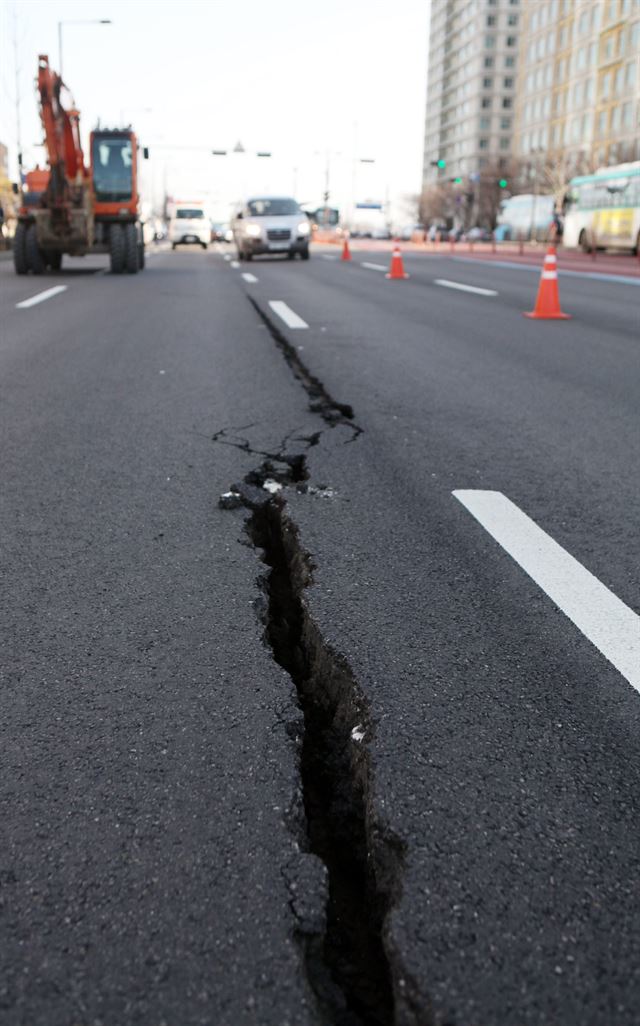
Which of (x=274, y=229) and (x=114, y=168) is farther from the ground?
(x=114, y=168)

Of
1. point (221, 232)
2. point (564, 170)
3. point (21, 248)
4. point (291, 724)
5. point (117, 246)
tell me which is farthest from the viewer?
point (221, 232)

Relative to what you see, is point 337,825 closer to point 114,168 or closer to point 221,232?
point 114,168

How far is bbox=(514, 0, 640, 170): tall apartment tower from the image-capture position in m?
65.9

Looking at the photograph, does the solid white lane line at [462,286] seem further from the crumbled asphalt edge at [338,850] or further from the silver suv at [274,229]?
the crumbled asphalt edge at [338,850]

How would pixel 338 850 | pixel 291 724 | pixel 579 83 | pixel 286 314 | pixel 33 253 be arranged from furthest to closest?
pixel 579 83 < pixel 33 253 < pixel 286 314 < pixel 291 724 < pixel 338 850

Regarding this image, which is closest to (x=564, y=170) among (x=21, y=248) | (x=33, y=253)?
(x=33, y=253)

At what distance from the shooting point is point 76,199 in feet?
55.4

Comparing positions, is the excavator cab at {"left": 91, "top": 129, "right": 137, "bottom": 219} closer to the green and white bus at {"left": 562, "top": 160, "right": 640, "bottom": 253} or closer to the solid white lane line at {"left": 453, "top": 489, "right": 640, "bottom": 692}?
the solid white lane line at {"left": 453, "top": 489, "right": 640, "bottom": 692}

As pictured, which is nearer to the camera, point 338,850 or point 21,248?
point 338,850

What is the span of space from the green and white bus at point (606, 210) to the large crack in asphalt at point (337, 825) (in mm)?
32647

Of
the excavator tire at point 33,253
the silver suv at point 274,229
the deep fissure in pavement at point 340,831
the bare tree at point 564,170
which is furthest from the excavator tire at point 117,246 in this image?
the bare tree at point 564,170

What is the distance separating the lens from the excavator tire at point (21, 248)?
17219 mm

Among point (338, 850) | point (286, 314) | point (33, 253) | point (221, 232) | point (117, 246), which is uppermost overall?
point (221, 232)

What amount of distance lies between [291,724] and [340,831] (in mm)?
322
